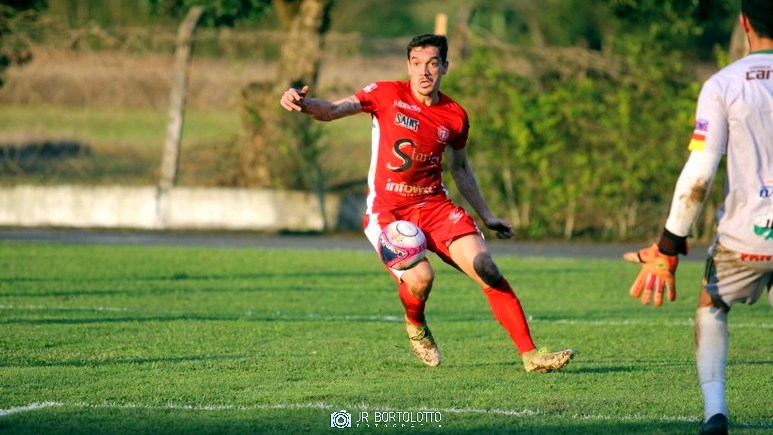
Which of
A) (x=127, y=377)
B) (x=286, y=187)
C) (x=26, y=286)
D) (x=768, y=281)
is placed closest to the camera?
(x=768, y=281)

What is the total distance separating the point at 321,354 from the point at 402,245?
3.83 ft

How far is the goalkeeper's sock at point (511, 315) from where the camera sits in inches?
329

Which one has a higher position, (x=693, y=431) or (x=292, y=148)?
(x=693, y=431)

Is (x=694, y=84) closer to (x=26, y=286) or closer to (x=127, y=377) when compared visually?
(x=26, y=286)

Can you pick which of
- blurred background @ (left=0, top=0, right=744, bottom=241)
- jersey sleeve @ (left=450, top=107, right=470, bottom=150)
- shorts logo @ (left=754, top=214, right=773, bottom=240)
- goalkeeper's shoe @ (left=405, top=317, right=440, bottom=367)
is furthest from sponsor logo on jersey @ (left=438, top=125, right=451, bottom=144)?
blurred background @ (left=0, top=0, right=744, bottom=241)

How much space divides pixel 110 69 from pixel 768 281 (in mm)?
15624

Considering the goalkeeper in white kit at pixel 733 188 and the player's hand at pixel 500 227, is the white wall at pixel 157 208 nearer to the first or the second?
the player's hand at pixel 500 227

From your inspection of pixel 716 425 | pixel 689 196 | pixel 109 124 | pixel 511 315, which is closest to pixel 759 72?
pixel 689 196

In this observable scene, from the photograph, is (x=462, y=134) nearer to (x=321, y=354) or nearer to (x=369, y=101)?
(x=369, y=101)

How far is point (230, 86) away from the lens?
20.9 meters

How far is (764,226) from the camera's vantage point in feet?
19.6

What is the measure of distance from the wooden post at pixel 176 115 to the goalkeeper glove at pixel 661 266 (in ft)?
49.3

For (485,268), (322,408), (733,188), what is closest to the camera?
(733,188)

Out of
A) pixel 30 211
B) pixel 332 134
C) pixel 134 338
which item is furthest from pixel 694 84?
pixel 134 338
